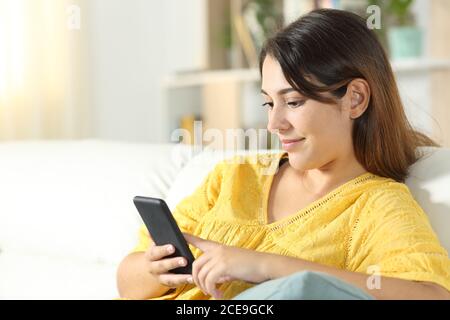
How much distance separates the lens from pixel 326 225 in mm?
1310

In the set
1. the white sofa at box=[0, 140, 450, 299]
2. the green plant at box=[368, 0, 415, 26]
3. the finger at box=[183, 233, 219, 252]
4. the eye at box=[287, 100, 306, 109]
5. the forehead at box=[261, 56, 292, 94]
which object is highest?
the green plant at box=[368, 0, 415, 26]

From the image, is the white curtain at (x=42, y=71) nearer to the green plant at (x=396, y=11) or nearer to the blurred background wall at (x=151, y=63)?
the blurred background wall at (x=151, y=63)

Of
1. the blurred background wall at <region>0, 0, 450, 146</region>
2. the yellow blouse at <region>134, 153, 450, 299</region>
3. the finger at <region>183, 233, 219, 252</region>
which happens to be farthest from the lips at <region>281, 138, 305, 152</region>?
the blurred background wall at <region>0, 0, 450, 146</region>

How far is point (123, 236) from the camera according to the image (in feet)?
5.78

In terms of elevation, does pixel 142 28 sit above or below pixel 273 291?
above

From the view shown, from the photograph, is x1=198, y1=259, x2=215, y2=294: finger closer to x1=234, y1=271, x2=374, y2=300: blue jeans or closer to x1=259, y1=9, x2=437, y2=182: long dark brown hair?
x1=234, y1=271, x2=374, y2=300: blue jeans

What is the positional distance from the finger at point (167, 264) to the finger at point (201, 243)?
3 centimetres

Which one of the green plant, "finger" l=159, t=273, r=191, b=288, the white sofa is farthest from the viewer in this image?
the green plant

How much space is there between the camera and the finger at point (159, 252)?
1.24 m

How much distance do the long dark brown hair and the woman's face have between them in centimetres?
2

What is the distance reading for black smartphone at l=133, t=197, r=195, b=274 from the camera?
3.93 ft
